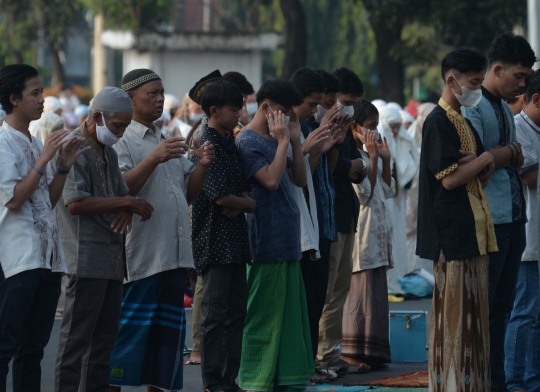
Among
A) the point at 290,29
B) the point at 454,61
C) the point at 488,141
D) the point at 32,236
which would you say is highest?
the point at 290,29

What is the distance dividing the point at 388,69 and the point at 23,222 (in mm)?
19600

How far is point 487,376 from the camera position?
243 inches

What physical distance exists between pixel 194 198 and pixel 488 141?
67.1 inches

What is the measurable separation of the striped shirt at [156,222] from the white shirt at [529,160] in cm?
203

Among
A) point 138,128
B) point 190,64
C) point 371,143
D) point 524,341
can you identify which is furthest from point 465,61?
point 190,64

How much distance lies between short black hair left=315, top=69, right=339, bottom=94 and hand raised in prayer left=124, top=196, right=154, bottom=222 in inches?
78.4

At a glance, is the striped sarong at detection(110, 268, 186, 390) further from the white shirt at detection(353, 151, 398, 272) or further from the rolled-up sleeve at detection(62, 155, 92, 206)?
the white shirt at detection(353, 151, 398, 272)

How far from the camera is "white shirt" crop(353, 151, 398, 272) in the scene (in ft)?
27.9

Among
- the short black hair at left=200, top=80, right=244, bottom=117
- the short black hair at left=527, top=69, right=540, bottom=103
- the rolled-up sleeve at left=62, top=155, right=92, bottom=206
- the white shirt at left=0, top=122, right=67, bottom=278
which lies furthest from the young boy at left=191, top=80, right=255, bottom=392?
the short black hair at left=527, top=69, right=540, bottom=103

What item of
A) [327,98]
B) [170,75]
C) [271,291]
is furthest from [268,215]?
[170,75]

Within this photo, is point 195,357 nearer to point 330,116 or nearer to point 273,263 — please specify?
point 273,263

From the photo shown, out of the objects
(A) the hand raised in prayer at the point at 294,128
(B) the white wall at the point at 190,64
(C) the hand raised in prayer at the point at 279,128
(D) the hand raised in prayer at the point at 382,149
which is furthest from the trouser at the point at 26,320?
(B) the white wall at the point at 190,64

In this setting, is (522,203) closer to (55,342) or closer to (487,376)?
(487,376)

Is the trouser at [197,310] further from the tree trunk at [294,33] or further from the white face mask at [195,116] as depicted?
the tree trunk at [294,33]
